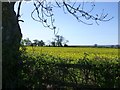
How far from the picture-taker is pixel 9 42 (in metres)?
9.55

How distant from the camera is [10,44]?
31.1 ft

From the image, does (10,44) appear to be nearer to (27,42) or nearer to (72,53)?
(27,42)

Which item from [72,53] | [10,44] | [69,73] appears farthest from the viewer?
[72,53]

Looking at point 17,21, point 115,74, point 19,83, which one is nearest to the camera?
point 115,74

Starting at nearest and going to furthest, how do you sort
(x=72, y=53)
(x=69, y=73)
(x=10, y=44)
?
(x=69, y=73) < (x=10, y=44) < (x=72, y=53)

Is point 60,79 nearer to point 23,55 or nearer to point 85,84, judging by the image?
point 85,84

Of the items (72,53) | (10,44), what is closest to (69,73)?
(10,44)

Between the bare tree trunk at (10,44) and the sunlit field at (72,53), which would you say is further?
the sunlit field at (72,53)

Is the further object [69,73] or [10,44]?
[10,44]

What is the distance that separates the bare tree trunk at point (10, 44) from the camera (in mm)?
9102

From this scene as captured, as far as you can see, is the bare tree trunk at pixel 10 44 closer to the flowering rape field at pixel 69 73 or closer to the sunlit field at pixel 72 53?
the flowering rape field at pixel 69 73

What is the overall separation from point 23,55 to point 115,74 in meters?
2.64

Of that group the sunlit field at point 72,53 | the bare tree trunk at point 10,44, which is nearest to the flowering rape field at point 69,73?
the bare tree trunk at point 10,44

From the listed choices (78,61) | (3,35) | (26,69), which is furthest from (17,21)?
(78,61)
